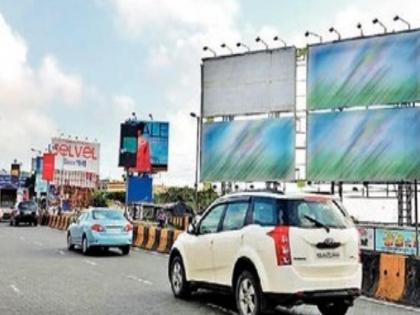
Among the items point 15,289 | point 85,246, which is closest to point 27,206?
point 85,246

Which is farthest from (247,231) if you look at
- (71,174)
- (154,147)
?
(71,174)

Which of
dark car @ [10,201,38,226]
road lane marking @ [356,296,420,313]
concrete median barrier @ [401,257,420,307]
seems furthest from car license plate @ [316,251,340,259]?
dark car @ [10,201,38,226]

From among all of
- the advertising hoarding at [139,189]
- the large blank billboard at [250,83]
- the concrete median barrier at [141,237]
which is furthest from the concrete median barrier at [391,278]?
the advertising hoarding at [139,189]

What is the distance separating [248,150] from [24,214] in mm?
19497

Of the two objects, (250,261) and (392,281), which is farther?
(392,281)

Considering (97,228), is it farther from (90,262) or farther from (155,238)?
(155,238)

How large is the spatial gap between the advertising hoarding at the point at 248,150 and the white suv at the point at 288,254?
21.8 metres

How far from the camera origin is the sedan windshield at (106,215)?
21.9 metres

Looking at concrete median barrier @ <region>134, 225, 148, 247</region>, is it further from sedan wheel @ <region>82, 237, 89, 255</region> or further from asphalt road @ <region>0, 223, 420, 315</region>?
asphalt road @ <region>0, 223, 420, 315</region>

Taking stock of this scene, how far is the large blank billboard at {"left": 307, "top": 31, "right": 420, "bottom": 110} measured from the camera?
2811 centimetres

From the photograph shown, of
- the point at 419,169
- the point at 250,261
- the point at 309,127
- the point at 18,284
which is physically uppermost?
the point at 309,127

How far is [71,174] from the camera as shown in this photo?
63594mm

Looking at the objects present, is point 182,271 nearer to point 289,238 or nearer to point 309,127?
point 289,238

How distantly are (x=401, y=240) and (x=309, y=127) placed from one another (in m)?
10.6
